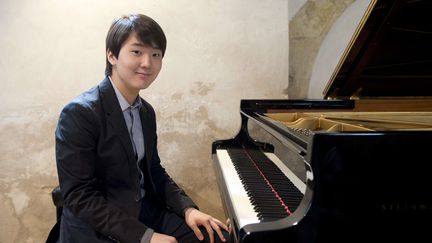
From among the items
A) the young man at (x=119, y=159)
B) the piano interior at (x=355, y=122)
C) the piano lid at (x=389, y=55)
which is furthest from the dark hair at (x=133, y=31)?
the piano lid at (x=389, y=55)

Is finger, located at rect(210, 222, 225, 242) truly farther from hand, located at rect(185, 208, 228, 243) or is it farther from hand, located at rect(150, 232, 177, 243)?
hand, located at rect(150, 232, 177, 243)

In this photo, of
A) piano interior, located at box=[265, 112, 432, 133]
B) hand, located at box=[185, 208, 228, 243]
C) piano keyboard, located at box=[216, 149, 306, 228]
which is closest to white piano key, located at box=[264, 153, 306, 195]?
piano keyboard, located at box=[216, 149, 306, 228]

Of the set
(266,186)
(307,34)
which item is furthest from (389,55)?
(266,186)

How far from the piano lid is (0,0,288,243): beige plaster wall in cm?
61

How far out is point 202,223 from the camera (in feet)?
4.66

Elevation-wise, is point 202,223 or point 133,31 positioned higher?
point 133,31

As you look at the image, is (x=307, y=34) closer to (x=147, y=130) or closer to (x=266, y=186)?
(x=147, y=130)

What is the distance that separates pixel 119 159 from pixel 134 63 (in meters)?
0.40

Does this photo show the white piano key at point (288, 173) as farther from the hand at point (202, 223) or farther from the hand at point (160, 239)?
the hand at point (160, 239)

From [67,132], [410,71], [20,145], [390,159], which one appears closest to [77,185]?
[67,132]

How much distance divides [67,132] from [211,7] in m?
1.54

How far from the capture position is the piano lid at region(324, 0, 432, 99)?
1.64m

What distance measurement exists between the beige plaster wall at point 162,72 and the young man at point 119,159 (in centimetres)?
87

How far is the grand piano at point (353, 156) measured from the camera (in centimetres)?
76
